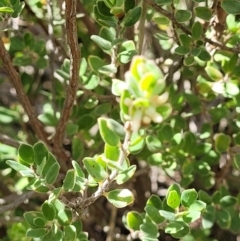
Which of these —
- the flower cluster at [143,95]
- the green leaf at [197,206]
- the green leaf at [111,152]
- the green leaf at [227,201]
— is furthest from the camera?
the green leaf at [227,201]

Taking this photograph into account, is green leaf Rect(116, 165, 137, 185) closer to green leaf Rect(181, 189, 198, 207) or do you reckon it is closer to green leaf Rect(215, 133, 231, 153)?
green leaf Rect(181, 189, 198, 207)

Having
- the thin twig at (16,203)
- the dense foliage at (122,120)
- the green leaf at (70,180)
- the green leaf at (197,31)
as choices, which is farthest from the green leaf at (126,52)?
the thin twig at (16,203)

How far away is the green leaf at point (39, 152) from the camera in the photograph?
741 millimetres

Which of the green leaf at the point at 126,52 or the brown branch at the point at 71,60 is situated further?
the green leaf at the point at 126,52

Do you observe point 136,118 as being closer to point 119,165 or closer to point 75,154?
point 119,165

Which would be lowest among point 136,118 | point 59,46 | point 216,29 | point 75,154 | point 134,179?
point 134,179

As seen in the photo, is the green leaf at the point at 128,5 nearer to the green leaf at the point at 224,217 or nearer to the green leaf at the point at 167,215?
the green leaf at the point at 167,215

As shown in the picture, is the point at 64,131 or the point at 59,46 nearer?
the point at 64,131

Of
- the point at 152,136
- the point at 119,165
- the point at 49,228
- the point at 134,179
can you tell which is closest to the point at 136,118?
the point at 119,165

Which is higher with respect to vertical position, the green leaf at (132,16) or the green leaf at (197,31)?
the green leaf at (132,16)

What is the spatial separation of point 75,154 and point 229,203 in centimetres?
31

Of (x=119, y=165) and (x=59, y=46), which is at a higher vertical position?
(x=119, y=165)

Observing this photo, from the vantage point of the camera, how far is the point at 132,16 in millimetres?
728

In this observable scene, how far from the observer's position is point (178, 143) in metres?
0.95
